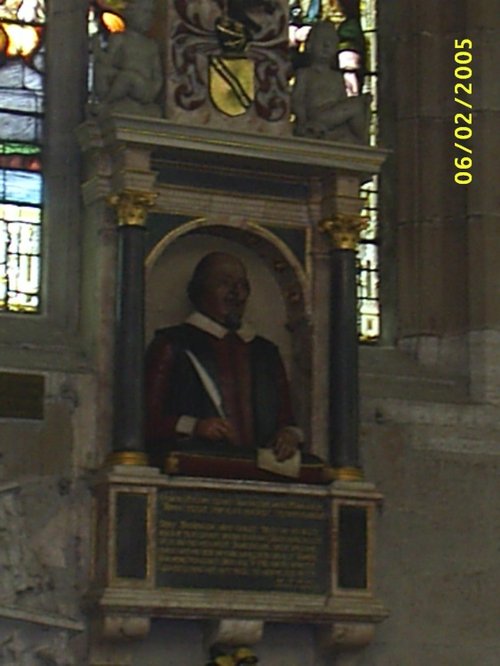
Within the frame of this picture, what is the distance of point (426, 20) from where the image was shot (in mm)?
17516

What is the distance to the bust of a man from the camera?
51.6 ft

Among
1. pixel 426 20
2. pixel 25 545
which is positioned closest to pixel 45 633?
pixel 25 545

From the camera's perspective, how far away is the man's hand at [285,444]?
51.9 feet

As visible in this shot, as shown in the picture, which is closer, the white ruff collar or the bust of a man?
the bust of a man

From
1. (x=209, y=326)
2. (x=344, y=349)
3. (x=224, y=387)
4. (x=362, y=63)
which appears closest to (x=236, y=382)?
(x=224, y=387)

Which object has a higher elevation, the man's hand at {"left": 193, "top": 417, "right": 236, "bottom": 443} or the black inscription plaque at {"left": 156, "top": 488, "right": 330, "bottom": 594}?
the man's hand at {"left": 193, "top": 417, "right": 236, "bottom": 443}

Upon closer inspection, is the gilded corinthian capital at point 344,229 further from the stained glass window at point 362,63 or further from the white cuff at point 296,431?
the white cuff at point 296,431

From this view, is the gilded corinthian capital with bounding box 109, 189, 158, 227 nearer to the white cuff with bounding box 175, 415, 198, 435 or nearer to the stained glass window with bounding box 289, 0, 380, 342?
the white cuff with bounding box 175, 415, 198, 435

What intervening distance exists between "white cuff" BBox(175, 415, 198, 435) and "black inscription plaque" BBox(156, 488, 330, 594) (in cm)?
35

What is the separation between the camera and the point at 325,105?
53.8ft

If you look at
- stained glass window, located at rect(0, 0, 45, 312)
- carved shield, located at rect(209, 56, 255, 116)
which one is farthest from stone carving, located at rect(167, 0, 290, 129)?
stained glass window, located at rect(0, 0, 45, 312)

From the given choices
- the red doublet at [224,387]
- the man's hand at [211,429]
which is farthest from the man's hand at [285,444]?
the man's hand at [211,429]

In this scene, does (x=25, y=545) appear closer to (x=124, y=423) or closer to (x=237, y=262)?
(x=124, y=423)

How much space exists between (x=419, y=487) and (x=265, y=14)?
3.10m
